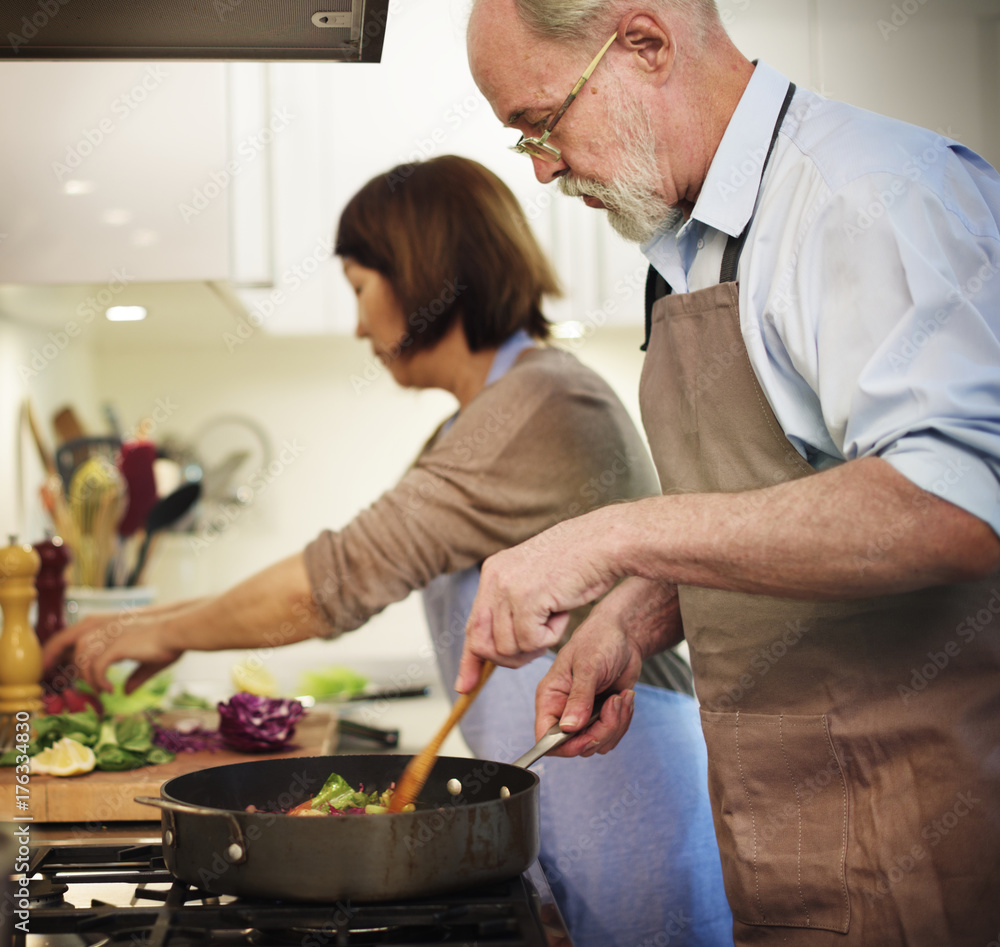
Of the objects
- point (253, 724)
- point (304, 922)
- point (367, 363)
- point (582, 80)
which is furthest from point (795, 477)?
point (367, 363)

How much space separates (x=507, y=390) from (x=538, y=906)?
27.3 inches

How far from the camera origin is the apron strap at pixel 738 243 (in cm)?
78

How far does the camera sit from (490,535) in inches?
48.3

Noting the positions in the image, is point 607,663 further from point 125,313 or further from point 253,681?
point 125,313

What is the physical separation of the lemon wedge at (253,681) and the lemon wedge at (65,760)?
0.67 meters

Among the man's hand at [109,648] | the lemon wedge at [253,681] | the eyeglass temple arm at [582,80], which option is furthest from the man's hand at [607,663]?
the lemon wedge at [253,681]

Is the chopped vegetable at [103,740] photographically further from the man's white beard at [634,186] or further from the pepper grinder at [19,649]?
the man's white beard at [634,186]

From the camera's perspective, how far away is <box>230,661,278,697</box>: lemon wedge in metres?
1.81

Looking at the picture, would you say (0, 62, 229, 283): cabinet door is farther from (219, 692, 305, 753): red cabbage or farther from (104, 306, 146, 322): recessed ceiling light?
(219, 692, 305, 753): red cabbage

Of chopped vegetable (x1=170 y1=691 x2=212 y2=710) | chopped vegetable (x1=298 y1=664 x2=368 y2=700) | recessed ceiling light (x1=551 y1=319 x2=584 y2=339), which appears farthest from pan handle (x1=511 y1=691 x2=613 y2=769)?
recessed ceiling light (x1=551 y1=319 x2=584 y2=339)

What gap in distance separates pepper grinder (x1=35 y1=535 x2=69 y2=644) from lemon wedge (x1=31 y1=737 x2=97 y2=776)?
0.41 m

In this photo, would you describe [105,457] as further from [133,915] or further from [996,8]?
[996,8]

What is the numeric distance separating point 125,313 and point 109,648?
789 millimetres

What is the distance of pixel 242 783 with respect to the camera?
0.82 metres
